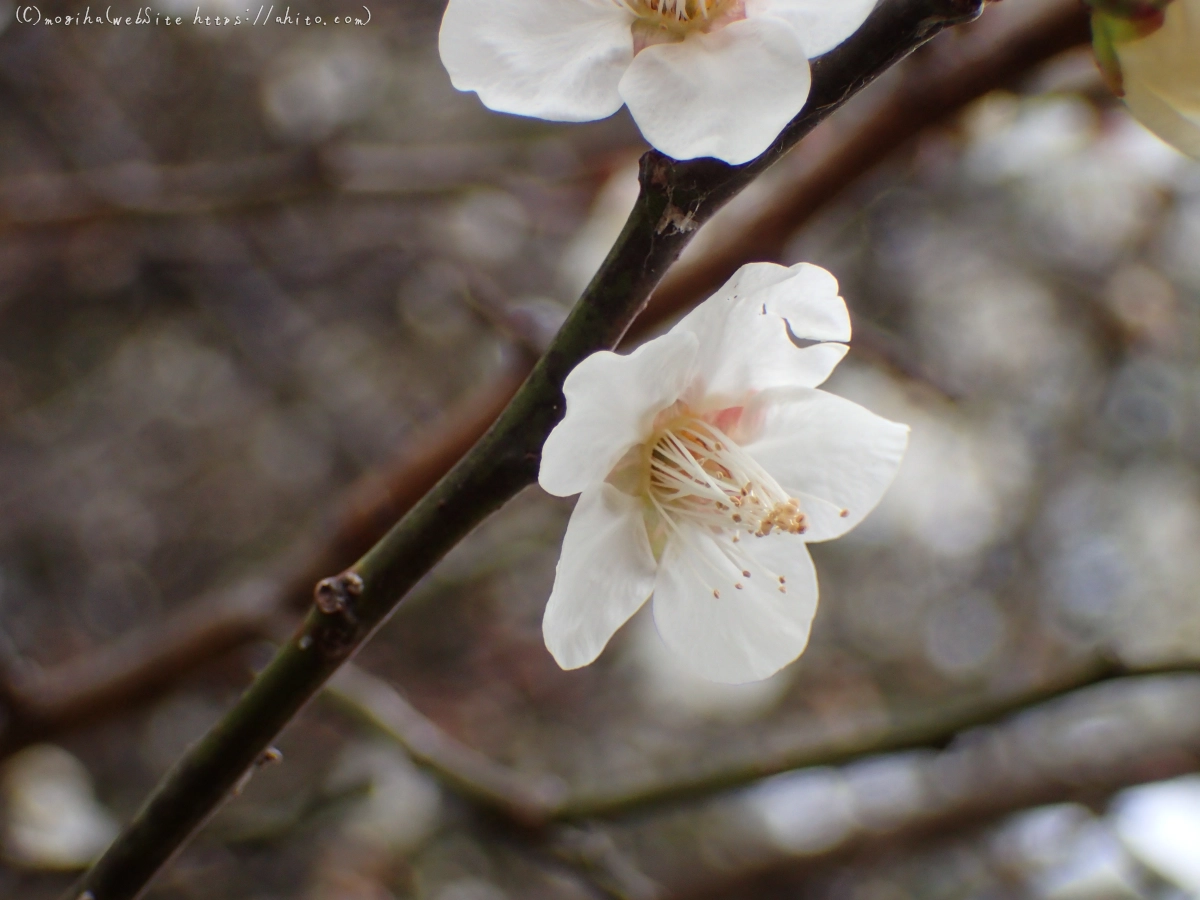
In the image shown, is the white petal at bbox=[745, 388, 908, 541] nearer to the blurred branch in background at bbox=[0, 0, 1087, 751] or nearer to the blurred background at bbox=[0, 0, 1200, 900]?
the blurred branch in background at bbox=[0, 0, 1087, 751]

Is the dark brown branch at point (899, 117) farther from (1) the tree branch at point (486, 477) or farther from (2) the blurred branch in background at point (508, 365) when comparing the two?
(1) the tree branch at point (486, 477)

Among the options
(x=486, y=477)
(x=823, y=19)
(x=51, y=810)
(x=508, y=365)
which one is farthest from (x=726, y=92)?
(x=51, y=810)

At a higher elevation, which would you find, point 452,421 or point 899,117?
point 899,117

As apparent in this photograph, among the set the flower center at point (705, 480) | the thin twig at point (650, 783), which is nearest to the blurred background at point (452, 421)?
the thin twig at point (650, 783)

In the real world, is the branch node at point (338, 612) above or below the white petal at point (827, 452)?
below

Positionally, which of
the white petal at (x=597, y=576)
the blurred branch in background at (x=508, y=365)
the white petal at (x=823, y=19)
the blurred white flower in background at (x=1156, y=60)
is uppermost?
the blurred branch in background at (x=508, y=365)

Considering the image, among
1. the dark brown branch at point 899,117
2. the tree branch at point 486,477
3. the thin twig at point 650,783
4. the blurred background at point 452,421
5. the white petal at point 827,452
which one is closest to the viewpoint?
the tree branch at point 486,477

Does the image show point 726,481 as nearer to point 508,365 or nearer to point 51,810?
point 508,365

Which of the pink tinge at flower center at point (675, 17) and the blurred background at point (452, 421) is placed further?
the blurred background at point (452, 421)
